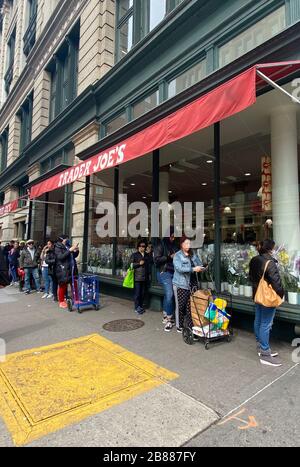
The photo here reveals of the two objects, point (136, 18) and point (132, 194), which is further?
point (132, 194)

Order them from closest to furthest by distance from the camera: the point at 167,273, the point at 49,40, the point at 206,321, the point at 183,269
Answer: the point at 206,321 → the point at 183,269 → the point at 167,273 → the point at 49,40

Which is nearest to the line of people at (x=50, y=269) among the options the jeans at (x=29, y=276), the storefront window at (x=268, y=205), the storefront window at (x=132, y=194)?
the jeans at (x=29, y=276)

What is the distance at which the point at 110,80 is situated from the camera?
982 centimetres

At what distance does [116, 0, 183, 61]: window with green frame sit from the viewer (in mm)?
8680

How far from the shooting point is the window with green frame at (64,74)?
44.0 feet

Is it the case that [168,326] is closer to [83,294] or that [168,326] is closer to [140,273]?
[140,273]

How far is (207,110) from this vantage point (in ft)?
14.8

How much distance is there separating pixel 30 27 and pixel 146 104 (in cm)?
1674

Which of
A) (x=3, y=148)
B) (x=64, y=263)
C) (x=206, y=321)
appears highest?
(x=3, y=148)

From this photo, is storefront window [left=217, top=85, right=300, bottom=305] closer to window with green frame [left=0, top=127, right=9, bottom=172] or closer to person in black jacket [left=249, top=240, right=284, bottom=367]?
person in black jacket [left=249, top=240, right=284, bottom=367]

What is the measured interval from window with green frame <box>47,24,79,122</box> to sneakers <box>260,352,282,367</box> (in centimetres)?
1297

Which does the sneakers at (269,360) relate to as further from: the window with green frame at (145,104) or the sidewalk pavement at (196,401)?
the window with green frame at (145,104)

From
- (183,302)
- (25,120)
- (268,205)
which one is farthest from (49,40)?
(183,302)

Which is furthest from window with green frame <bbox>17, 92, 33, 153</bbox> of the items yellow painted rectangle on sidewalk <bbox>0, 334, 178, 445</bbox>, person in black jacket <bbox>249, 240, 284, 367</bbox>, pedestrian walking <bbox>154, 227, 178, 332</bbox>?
person in black jacket <bbox>249, 240, 284, 367</bbox>
